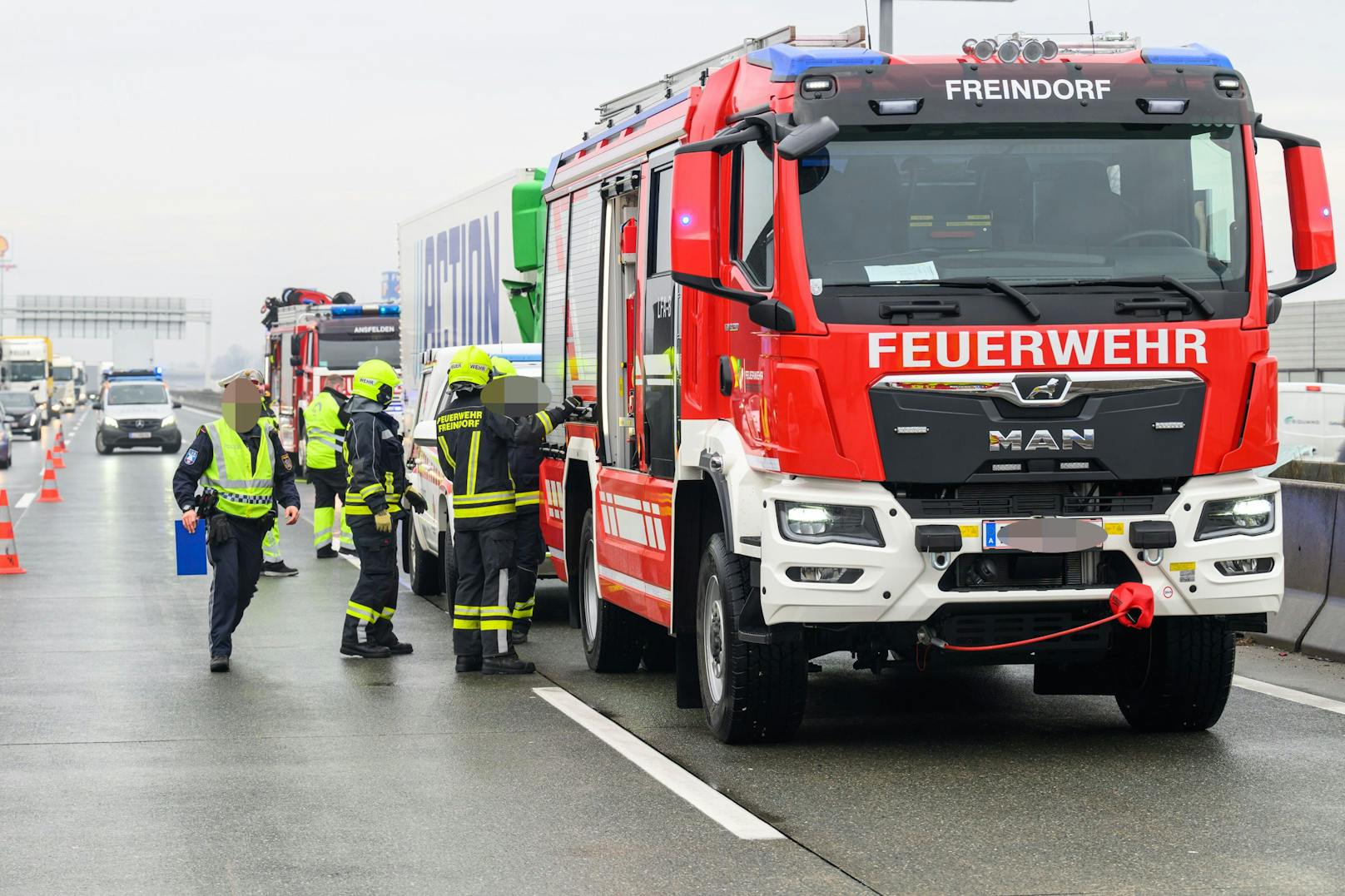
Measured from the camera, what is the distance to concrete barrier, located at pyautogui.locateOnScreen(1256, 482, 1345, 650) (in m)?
11.6

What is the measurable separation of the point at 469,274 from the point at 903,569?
12.6 m

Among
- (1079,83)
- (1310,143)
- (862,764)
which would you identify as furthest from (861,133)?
(862,764)

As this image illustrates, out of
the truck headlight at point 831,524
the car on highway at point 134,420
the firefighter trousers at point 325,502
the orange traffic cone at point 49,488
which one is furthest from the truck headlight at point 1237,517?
the car on highway at point 134,420

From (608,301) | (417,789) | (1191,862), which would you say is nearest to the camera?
(1191,862)

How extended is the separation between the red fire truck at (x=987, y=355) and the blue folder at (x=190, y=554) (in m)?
5.27

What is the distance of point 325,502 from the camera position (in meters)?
18.4

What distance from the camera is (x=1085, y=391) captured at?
309 inches

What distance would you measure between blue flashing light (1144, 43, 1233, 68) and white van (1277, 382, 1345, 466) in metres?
14.7

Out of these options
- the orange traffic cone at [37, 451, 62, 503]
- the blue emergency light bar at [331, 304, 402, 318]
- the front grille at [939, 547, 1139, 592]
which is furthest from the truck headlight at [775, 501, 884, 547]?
the blue emergency light bar at [331, 304, 402, 318]

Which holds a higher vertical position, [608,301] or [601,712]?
[608,301]

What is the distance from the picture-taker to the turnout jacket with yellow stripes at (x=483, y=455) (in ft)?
36.5

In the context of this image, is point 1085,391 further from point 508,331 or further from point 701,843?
point 508,331

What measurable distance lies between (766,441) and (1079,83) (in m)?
2.03

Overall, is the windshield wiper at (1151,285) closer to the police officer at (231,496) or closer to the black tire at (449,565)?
the police officer at (231,496)
